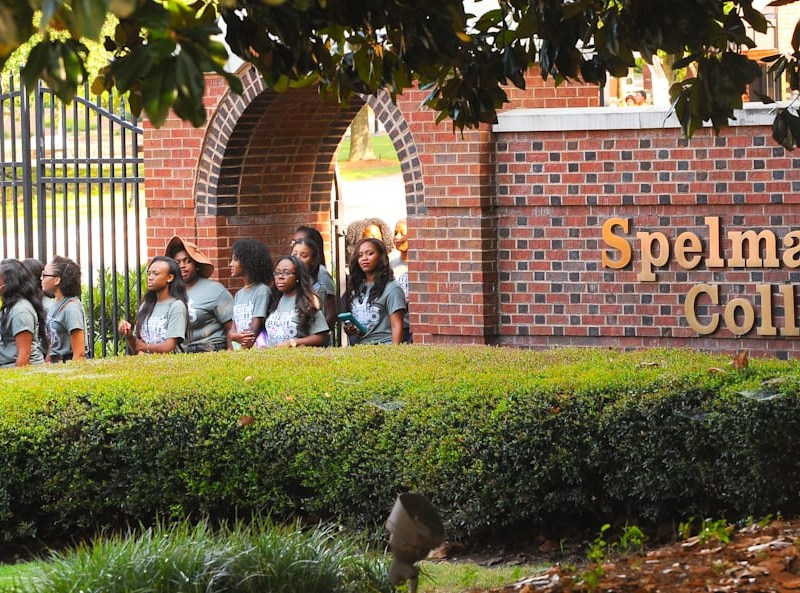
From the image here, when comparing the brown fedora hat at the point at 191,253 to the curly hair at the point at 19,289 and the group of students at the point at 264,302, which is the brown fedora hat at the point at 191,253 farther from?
the curly hair at the point at 19,289

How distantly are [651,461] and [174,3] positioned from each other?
4.33 m

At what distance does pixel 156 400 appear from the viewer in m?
7.69

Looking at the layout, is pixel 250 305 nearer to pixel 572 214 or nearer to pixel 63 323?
pixel 63 323

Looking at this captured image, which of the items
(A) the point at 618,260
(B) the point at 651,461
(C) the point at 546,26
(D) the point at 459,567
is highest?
(C) the point at 546,26

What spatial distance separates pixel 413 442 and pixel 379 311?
4.20 m

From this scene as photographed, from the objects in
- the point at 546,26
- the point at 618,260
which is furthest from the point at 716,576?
the point at 618,260

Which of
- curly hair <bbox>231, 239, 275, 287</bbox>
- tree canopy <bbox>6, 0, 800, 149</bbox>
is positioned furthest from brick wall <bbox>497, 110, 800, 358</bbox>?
tree canopy <bbox>6, 0, 800, 149</bbox>

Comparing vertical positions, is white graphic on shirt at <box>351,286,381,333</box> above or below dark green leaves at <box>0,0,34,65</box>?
below

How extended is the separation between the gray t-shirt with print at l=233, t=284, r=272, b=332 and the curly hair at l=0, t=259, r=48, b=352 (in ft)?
4.91

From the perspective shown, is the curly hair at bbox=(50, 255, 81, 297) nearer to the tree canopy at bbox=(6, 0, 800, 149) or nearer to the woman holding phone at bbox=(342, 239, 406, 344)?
the woman holding phone at bbox=(342, 239, 406, 344)

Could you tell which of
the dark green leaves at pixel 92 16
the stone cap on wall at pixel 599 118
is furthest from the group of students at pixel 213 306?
the dark green leaves at pixel 92 16

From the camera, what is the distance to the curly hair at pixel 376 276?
11.2 meters

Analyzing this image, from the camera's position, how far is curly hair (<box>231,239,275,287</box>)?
36.7 ft

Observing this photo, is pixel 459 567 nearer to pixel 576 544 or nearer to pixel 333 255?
pixel 576 544
